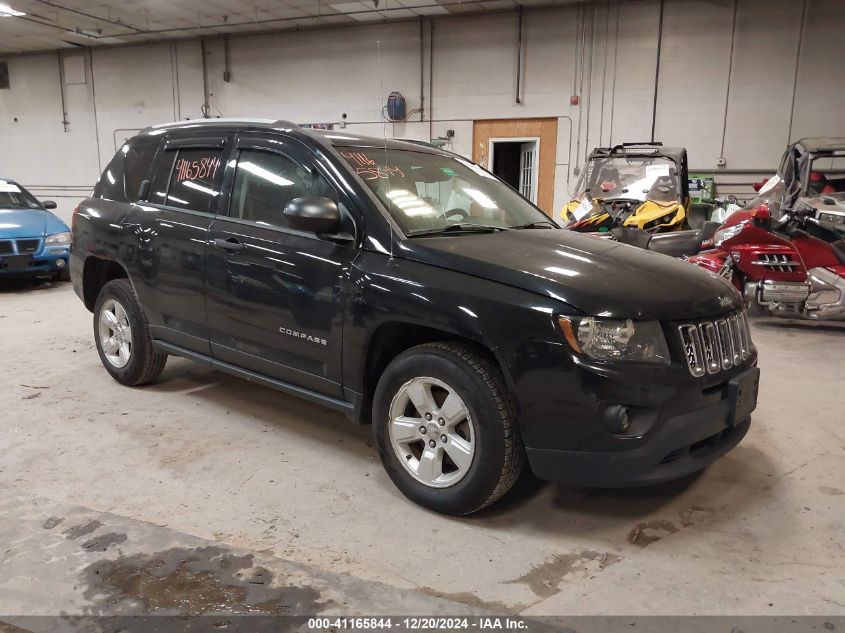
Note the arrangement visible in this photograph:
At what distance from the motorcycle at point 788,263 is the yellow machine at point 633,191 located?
1529mm

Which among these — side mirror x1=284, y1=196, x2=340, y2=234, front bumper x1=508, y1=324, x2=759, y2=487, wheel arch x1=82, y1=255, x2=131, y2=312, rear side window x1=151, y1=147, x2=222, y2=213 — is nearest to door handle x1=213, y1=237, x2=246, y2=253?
rear side window x1=151, y1=147, x2=222, y2=213

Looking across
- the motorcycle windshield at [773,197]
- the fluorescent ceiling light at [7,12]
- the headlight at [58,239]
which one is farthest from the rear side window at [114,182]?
the fluorescent ceiling light at [7,12]

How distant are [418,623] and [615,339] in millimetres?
1133

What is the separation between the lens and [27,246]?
24.5ft

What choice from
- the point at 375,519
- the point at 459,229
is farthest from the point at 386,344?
the point at 375,519

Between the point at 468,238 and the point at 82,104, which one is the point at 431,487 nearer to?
the point at 468,238

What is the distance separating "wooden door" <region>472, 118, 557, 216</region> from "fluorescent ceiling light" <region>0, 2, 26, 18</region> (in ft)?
28.0

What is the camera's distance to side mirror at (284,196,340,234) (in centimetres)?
254

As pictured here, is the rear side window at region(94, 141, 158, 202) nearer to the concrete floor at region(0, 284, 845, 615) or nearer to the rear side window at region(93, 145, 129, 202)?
the rear side window at region(93, 145, 129, 202)

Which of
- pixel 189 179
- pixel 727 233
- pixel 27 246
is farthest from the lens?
pixel 27 246

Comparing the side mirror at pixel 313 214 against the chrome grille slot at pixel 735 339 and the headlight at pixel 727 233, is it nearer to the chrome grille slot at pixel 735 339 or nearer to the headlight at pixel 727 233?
the chrome grille slot at pixel 735 339

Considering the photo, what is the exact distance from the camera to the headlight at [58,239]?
768 cm

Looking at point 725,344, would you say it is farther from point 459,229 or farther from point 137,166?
point 137,166

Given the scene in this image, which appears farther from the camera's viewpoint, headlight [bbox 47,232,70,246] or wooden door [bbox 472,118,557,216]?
wooden door [bbox 472,118,557,216]
